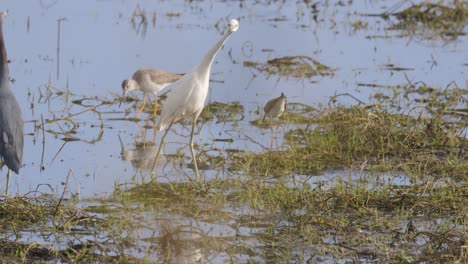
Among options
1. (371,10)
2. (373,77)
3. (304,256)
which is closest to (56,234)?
(304,256)

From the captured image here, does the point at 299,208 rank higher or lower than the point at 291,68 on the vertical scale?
higher

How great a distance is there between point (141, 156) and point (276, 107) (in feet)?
4.99

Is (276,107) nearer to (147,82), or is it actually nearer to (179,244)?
(147,82)

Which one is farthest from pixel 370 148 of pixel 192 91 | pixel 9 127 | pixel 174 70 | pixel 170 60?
pixel 170 60

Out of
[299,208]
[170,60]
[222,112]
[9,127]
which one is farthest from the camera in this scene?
[170,60]

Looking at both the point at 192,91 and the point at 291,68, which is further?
the point at 291,68

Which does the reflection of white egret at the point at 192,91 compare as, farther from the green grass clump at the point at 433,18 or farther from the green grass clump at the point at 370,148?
the green grass clump at the point at 433,18

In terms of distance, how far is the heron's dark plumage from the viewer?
7.43 m

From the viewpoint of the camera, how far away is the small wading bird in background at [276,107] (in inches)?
405

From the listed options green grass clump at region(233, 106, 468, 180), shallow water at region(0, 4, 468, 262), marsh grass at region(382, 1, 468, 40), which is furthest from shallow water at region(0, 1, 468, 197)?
green grass clump at region(233, 106, 468, 180)

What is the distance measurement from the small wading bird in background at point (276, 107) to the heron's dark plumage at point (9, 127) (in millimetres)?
3276

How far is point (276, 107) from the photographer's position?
33.9ft

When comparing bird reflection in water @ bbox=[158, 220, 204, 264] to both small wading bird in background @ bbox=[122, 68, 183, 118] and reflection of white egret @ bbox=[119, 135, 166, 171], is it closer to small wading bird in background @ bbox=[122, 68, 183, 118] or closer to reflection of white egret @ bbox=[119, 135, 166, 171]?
reflection of white egret @ bbox=[119, 135, 166, 171]

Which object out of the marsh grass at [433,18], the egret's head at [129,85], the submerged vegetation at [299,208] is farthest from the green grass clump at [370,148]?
the marsh grass at [433,18]
